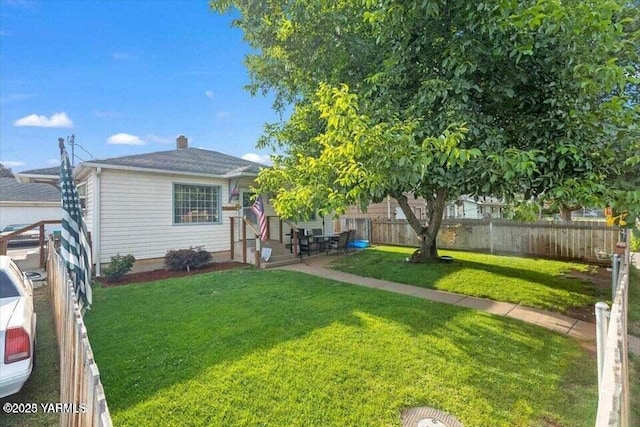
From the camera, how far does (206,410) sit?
123 inches

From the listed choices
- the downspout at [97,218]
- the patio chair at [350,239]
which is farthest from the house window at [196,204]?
the patio chair at [350,239]

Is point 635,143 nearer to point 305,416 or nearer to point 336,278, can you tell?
point 305,416

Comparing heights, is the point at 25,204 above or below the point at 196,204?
above

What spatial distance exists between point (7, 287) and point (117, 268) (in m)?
5.20

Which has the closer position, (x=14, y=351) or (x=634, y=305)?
(x=14, y=351)

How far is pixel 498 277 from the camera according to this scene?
8.83 metres

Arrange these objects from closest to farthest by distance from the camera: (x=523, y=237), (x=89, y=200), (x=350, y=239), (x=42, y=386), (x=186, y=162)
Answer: (x=42, y=386), (x=89, y=200), (x=186, y=162), (x=523, y=237), (x=350, y=239)

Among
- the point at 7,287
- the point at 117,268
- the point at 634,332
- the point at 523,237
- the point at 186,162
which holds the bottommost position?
the point at 634,332

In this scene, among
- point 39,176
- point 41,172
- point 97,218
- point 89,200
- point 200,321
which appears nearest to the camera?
point 200,321

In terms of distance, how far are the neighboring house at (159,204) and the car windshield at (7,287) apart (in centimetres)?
591

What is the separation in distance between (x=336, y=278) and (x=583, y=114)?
6.45m

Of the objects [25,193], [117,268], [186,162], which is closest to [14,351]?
[117,268]

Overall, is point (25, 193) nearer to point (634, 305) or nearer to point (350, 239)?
point (350, 239)

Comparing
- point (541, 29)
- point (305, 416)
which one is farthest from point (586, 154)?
point (305, 416)
